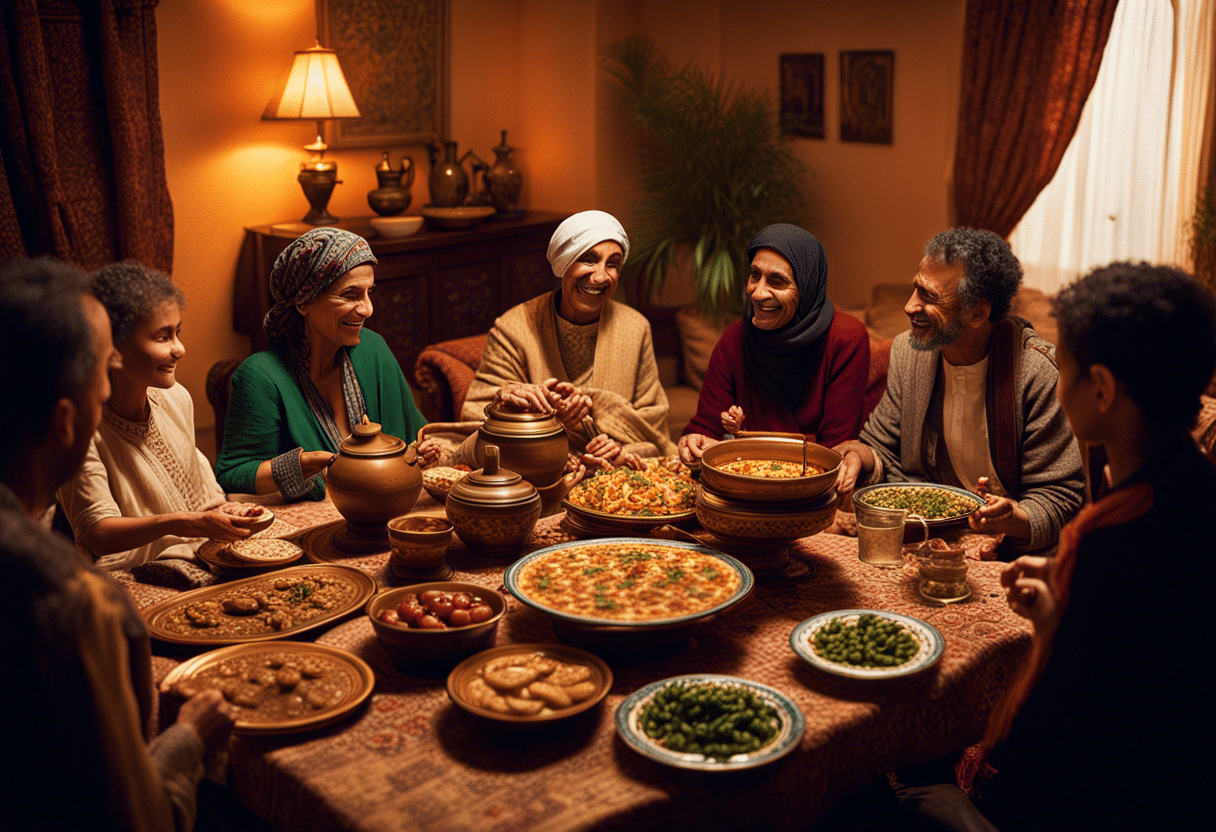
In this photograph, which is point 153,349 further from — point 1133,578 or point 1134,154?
point 1134,154

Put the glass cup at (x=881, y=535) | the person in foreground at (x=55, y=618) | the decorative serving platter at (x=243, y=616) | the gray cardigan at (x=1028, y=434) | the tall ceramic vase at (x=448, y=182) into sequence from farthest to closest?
1. the tall ceramic vase at (x=448, y=182)
2. the gray cardigan at (x=1028, y=434)
3. the glass cup at (x=881, y=535)
4. the decorative serving platter at (x=243, y=616)
5. the person in foreground at (x=55, y=618)

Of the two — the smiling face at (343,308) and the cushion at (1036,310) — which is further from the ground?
the smiling face at (343,308)

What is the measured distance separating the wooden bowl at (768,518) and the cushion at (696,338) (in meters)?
3.98

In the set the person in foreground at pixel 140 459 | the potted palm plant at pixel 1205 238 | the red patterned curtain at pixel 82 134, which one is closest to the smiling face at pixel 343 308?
the person in foreground at pixel 140 459

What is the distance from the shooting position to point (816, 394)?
150 inches

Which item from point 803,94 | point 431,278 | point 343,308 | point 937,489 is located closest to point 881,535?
point 937,489

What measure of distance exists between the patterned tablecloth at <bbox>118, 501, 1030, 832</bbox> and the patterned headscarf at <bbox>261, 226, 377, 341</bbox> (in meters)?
1.12

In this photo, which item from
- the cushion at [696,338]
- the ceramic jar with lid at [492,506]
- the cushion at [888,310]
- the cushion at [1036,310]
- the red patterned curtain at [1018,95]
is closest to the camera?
the ceramic jar with lid at [492,506]

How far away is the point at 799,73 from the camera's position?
719cm

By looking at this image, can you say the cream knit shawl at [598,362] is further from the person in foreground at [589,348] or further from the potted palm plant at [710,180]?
the potted palm plant at [710,180]

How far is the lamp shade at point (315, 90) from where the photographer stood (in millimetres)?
6062

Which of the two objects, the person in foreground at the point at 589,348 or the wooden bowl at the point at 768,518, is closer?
the wooden bowl at the point at 768,518

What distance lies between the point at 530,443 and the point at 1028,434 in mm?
1449

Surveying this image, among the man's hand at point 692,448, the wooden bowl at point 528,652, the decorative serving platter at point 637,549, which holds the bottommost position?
the wooden bowl at point 528,652
